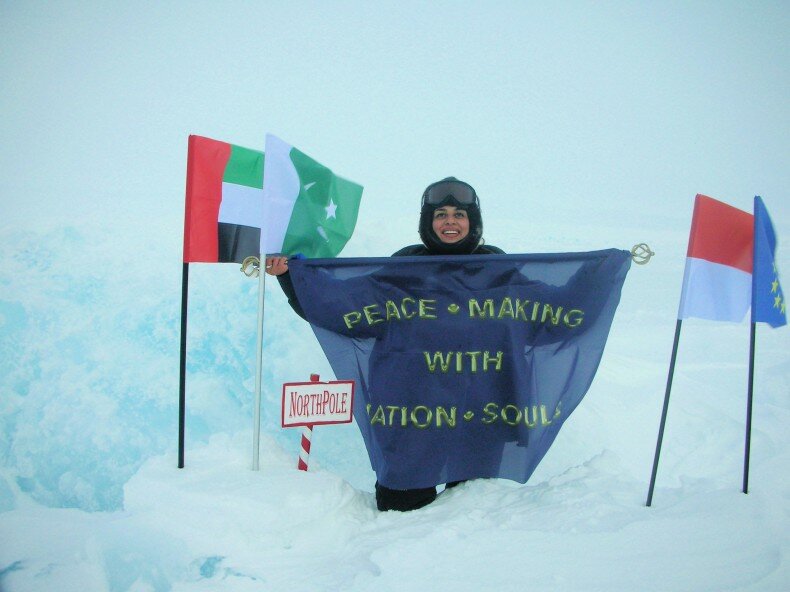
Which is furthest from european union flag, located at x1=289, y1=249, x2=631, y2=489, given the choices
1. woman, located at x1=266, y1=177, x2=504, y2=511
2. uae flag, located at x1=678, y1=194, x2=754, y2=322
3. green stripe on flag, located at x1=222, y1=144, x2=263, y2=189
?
green stripe on flag, located at x1=222, y1=144, x2=263, y2=189

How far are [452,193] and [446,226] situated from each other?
0.60 ft

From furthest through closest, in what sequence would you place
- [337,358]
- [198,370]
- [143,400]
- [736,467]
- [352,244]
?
[352,244], [198,370], [143,400], [736,467], [337,358]

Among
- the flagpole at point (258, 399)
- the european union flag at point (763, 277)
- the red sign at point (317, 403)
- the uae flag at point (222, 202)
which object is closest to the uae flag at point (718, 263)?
the european union flag at point (763, 277)

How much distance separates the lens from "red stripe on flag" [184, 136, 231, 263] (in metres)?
2.49

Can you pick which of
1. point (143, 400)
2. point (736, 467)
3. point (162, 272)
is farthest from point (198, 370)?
point (736, 467)

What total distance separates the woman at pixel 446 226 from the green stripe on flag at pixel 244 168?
47 cm

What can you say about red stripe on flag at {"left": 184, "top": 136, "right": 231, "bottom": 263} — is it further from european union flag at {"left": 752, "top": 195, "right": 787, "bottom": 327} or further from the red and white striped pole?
european union flag at {"left": 752, "top": 195, "right": 787, "bottom": 327}

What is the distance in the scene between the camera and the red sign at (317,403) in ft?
7.66

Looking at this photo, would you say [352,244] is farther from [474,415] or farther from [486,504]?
[486,504]

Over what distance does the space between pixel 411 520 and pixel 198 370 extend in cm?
271

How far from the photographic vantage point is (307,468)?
255 cm

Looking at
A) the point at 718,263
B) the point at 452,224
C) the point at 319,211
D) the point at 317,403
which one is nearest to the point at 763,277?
the point at 718,263

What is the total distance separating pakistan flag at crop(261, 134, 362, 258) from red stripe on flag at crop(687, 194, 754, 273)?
77.1 inches

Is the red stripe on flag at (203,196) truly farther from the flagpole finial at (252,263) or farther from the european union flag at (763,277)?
the european union flag at (763,277)
